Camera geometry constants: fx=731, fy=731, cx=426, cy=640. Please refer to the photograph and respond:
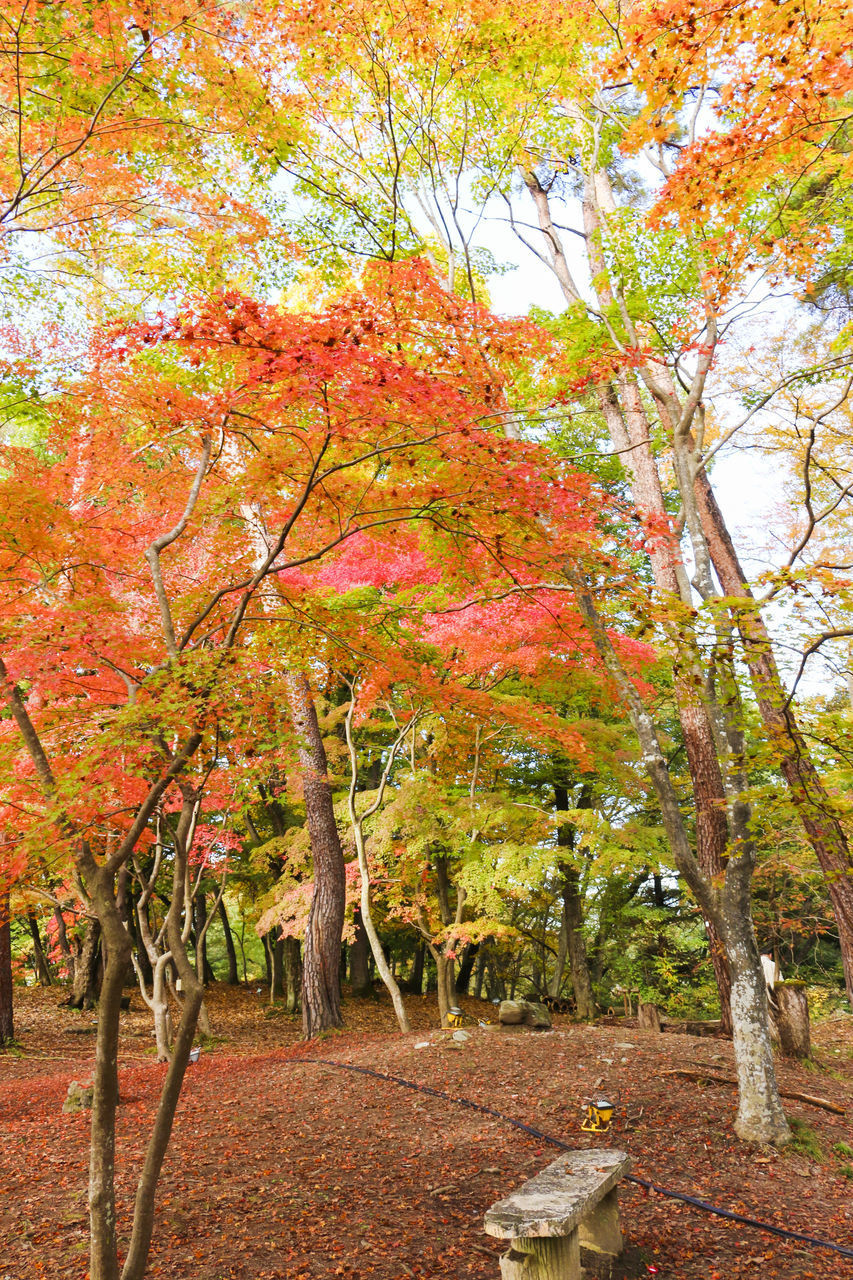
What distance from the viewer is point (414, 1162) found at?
4520 millimetres

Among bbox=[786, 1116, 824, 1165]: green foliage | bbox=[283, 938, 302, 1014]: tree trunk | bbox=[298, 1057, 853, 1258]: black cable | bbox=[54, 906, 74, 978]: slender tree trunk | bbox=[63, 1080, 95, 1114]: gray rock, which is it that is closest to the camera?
bbox=[298, 1057, 853, 1258]: black cable

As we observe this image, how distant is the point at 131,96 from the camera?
530 centimetres

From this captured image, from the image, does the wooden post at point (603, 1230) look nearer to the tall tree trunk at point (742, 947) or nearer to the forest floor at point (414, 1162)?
the forest floor at point (414, 1162)

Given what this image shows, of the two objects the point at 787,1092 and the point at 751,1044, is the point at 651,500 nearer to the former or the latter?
the point at 751,1044

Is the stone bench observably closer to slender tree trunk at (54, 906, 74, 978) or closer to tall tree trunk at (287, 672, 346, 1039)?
tall tree trunk at (287, 672, 346, 1039)

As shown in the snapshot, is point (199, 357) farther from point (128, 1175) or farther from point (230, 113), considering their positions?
point (128, 1175)

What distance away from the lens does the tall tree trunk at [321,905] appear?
9.48 metres

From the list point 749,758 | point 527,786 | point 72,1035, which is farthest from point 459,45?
point 72,1035

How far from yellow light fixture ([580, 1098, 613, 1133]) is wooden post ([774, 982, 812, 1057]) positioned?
11.4 feet

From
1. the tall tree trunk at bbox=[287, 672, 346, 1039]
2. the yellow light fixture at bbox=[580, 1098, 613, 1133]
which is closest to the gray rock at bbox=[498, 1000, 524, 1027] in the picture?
the tall tree trunk at bbox=[287, 672, 346, 1039]

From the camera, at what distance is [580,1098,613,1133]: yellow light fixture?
480 cm

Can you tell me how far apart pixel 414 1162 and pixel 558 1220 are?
6.61 feet

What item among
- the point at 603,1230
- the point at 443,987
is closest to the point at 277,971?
the point at 443,987

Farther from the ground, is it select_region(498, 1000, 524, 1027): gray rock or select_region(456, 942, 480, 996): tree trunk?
select_region(498, 1000, 524, 1027): gray rock
